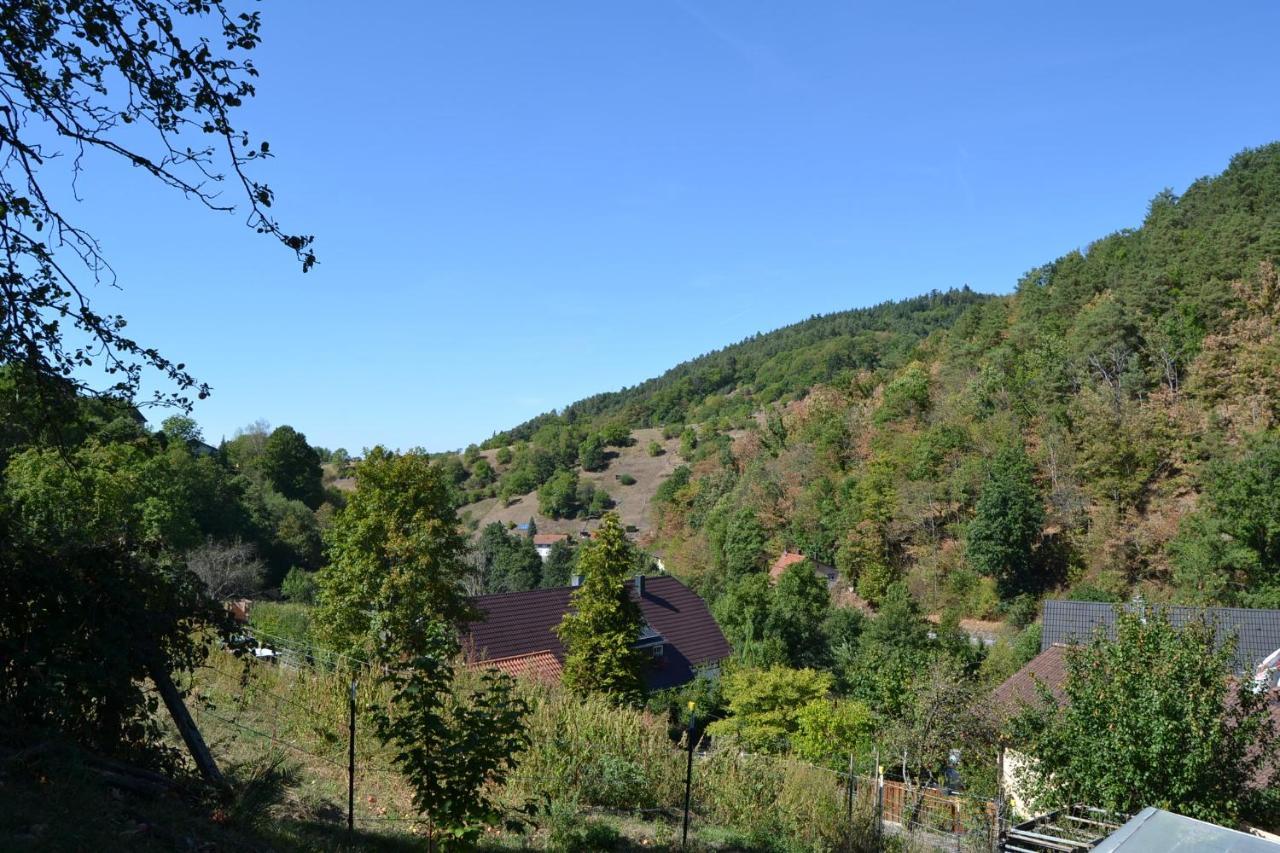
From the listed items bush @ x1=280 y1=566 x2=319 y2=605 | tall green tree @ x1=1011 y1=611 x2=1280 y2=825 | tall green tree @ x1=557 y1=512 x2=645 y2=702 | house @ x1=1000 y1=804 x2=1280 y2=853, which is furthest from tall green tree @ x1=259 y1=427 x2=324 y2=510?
house @ x1=1000 y1=804 x2=1280 y2=853

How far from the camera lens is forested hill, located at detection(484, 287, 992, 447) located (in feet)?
342

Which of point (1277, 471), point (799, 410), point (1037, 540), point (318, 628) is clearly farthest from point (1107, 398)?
point (318, 628)

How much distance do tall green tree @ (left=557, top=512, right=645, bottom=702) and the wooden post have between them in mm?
14969

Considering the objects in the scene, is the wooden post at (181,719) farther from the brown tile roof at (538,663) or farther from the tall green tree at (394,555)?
the brown tile roof at (538,663)

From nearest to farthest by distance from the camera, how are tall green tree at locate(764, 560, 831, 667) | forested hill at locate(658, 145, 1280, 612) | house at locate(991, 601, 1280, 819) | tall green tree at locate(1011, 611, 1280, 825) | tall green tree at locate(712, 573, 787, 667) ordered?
tall green tree at locate(1011, 611, 1280, 825) → house at locate(991, 601, 1280, 819) → tall green tree at locate(712, 573, 787, 667) → tall green tree at locate(764, 560, 831, 667) → forested hill at locate(658, 145, 1280, 612)

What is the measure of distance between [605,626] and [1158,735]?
Result: 520 inches

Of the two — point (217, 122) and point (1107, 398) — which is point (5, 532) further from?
point (1107, 398)

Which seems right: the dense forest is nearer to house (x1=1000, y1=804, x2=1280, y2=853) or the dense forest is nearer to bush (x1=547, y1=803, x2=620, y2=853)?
bush (x1=547, y1=803, x2=620, y2=853)

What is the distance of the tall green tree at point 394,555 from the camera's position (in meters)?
18.3

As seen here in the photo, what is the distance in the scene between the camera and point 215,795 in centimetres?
531

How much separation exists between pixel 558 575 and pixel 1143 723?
53.9m

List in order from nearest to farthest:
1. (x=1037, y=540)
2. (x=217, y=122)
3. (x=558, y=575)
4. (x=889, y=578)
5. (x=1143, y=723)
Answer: (x=217, y=122)
(x=1143, y=723)
(x=1037, y=540)
(x=889, y=578)
(x=558, y=575)

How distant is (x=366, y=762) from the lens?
7.87 m

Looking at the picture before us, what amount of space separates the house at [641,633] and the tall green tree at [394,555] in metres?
2.26
